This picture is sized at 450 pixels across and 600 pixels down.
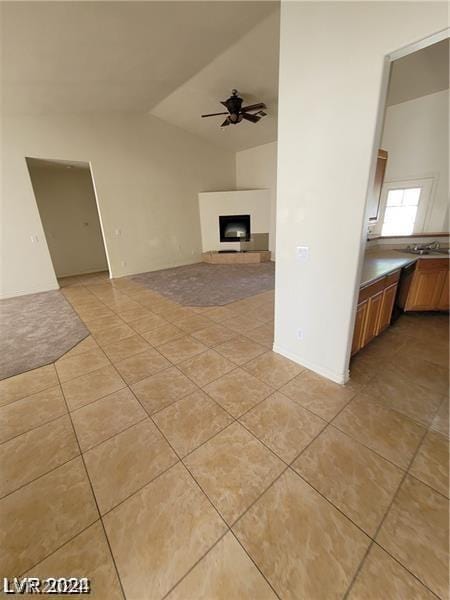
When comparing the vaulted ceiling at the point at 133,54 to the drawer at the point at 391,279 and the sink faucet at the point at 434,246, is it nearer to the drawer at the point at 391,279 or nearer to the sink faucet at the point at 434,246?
the drawer at the point at 391,279

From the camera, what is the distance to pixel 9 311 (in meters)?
4.16

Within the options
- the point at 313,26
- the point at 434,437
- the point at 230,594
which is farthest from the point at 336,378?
the point at 313,26

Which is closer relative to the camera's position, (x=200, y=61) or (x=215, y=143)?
(x=200, y=61)

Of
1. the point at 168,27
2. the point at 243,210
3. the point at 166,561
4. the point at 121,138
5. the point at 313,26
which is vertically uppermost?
the point at 168,27

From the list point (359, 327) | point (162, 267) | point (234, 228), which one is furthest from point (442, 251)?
point (162, 267)

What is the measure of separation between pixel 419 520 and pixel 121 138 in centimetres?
725

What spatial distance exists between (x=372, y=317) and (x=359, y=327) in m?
0.31

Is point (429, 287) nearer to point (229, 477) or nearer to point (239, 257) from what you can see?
point (229, 477)

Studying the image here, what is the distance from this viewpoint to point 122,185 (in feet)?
18.8

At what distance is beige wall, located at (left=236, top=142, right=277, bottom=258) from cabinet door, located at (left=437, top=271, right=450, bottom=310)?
4.77 metres

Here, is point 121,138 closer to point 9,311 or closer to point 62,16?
point 62,16

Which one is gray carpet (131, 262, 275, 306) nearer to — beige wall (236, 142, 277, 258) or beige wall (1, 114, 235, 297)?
beige wall (1, 114, 235, 297)

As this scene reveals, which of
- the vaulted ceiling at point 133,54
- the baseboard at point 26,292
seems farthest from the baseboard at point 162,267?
the vaulted ceiling at point 133,54

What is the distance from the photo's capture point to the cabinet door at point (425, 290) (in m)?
3.09
